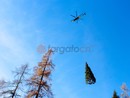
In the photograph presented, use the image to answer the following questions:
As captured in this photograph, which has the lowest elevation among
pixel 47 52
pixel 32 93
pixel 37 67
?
pixel 32 93

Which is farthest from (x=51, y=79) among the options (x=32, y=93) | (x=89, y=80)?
(x=89, y=80)

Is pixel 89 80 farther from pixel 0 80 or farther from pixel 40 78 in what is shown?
pixel 0 80

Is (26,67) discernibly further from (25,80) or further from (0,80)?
(0,80)

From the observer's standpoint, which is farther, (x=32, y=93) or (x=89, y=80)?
(x=89, y=80)

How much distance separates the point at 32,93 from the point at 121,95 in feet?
80.9

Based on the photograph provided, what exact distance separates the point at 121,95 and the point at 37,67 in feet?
76.5

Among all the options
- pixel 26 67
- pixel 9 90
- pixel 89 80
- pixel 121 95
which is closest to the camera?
pixel 9 90

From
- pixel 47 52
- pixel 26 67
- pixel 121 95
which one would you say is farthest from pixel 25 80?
pixel 121 95

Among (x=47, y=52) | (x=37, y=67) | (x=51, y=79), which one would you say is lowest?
(x=51, y=79)

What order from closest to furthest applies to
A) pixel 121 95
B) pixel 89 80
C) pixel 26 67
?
pixel 26 67 → pixel 89 80 → pixel 121 95

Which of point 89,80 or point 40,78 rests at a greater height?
point 89,80

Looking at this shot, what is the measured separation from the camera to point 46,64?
2970 centimetres

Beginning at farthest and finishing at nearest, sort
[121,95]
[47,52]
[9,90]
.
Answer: [121,95], [47,52], [9,90]

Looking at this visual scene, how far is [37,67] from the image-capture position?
29.4m
